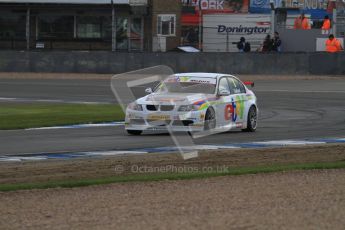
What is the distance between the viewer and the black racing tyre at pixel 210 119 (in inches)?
723

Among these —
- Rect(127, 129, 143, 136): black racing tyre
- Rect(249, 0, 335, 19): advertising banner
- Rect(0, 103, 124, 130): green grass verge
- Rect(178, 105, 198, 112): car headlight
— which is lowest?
Rect(0, 103, 124, 130): green grass verge

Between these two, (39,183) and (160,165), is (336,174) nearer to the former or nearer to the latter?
(160,165)

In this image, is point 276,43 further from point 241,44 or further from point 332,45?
point 332,45

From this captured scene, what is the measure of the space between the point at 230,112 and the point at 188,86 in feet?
3.28

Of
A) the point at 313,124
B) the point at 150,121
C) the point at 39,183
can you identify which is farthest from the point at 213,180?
the point at 313,124

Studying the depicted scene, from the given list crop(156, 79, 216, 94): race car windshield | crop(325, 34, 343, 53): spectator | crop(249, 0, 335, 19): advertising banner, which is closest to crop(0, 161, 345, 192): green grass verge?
crop(156, 79, 216, 94): race car windshield

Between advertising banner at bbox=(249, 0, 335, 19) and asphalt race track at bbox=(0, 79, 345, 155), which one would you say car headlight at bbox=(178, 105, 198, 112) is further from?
advertising banner at bbox=(249, 0, 335, 19)

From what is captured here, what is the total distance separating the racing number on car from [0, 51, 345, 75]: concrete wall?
20558mm

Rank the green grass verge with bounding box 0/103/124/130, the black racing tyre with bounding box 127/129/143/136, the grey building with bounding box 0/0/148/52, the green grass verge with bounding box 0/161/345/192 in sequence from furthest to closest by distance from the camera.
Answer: the grey building with bounding box 0/0/148/52
the green grass verge with bounding box 0/103/124/130
the black racing tyre with bounding box 127/129/143/136
the green grass verge with bounding box 0/161/345/192

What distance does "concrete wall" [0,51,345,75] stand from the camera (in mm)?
40094

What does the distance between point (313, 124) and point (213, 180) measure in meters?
9.87

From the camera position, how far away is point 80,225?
29.3 feet

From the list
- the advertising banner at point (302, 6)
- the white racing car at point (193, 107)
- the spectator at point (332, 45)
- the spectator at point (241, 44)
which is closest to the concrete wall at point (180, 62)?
the spectator at point (332, 45)

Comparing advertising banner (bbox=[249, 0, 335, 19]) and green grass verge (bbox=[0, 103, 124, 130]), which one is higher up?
advertising banner (bbox=[249, 0, 335, 19])
